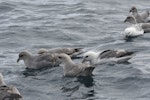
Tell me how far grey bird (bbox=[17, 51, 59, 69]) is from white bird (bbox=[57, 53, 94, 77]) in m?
0.73

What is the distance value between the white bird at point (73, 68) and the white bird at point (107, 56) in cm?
117

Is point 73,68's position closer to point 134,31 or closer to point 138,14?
point 134,31

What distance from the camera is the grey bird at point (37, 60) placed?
21672mm

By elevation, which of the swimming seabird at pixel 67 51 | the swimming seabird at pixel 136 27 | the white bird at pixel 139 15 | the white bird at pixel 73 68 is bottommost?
the white bird at pixel 73 68

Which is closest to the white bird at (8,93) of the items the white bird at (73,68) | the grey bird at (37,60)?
the white bird at (73,68)

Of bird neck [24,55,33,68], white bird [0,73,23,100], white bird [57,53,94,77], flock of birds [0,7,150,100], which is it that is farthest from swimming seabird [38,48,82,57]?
white bird [0,73,23,100]

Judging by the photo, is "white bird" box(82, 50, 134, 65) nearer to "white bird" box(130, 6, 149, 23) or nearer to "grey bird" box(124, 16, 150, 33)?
"grey bird" box(124, 16, 150, 33)

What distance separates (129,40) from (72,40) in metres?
Answer: 2.36

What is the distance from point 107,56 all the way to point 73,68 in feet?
6.00

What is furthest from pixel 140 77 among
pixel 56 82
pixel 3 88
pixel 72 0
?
pixel 72 0

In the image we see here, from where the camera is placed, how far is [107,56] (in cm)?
2170

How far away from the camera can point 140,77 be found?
1930cm

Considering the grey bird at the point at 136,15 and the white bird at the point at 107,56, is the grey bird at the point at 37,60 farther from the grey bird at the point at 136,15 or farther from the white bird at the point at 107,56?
the grey bird at the point at 136,15

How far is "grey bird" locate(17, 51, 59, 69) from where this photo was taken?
2167 cm
